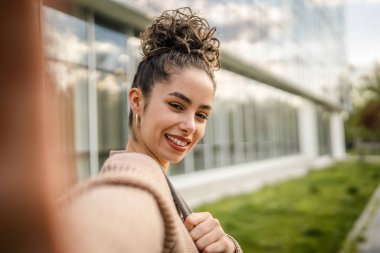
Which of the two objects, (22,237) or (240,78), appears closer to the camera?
(22,237)

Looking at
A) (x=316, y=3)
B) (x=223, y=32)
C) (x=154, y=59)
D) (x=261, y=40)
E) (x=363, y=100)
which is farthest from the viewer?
(x=363, y=100)

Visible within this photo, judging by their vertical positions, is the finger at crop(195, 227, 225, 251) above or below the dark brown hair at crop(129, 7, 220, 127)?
below

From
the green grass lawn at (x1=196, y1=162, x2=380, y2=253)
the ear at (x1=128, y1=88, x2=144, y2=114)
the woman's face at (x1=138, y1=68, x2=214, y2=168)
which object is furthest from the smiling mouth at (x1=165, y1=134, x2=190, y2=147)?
the green grass lawn at (x1=196, y1=162, x2=380, y2=253)

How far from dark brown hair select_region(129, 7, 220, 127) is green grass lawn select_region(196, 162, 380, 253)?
529 centimetres

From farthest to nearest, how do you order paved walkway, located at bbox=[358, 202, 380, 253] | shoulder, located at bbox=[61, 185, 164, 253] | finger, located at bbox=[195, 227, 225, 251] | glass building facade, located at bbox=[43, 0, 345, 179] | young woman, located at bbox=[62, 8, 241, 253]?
glass building facade, located at bbox=[43, 0, 345, 179], paved walkway, located at bbox=[358, 202, 380, 253], finger, located at bbox=[195, 227, 225, 251], young woman, located at bbox=[62, 8, 241, 253], shoulder, located at bbox=[61, 185, 164, 253]

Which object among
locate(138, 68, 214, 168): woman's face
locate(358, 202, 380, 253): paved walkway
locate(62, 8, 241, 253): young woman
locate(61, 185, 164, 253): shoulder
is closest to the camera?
locate(61, 185, 164, 253): shoulder

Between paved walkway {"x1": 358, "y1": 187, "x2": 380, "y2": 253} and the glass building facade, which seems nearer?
paved walkway {"x1": 358, "y1": 187, "x2": 380, "y2": 253}

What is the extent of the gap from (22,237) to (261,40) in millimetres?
15551

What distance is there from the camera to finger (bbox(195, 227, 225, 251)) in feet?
3.08

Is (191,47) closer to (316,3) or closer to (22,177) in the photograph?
(22,177)

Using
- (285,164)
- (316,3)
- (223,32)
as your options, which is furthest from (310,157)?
(223,32)

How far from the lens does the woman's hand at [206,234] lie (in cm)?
95

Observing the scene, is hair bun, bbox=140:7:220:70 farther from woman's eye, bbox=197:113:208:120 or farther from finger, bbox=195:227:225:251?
finger, bbox=195:227:225:251

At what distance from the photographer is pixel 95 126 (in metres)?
7.19
